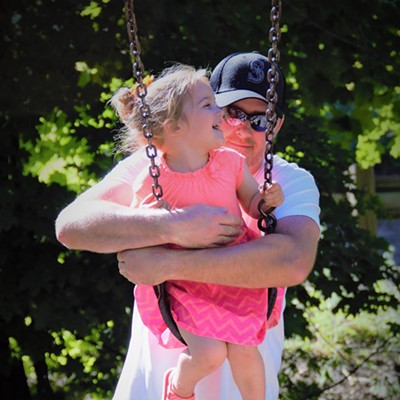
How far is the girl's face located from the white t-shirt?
0.77 ft

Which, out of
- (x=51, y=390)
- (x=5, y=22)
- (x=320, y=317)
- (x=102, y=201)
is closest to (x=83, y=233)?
(x=102, y=201)

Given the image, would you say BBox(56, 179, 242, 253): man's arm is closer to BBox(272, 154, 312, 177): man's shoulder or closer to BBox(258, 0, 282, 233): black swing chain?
BBox(258, 0, 282, 233): black swing chain

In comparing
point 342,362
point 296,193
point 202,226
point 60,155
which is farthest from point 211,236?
point 342,362

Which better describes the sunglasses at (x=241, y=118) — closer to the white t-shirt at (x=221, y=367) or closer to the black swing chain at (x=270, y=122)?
the white t-shirt at (x=221, y=367)

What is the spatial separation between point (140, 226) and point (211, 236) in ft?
0.62

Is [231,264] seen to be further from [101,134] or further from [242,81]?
[101,134]

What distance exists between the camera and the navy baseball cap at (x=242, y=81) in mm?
2695

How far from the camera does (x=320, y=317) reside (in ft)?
23.0

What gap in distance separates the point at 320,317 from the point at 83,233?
493 centimetres

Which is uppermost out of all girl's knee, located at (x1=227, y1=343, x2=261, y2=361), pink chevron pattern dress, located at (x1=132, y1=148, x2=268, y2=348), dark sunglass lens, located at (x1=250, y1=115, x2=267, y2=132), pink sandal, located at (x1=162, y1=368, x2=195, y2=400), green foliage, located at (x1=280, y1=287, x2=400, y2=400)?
dark sunglass lens, located at (x1=250, y1=115, x2=267, y2=132)

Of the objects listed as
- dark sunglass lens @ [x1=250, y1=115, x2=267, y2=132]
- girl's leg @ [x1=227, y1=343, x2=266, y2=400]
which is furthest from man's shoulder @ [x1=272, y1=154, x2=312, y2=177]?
girl's leg @ [x1=227, y1=343, x2=266, y2=400]

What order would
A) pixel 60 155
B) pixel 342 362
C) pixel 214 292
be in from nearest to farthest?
pixel 214 292 → pixel 60 155 → pixel 342 362

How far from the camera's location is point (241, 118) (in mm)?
2719

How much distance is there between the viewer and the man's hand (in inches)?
85.5
